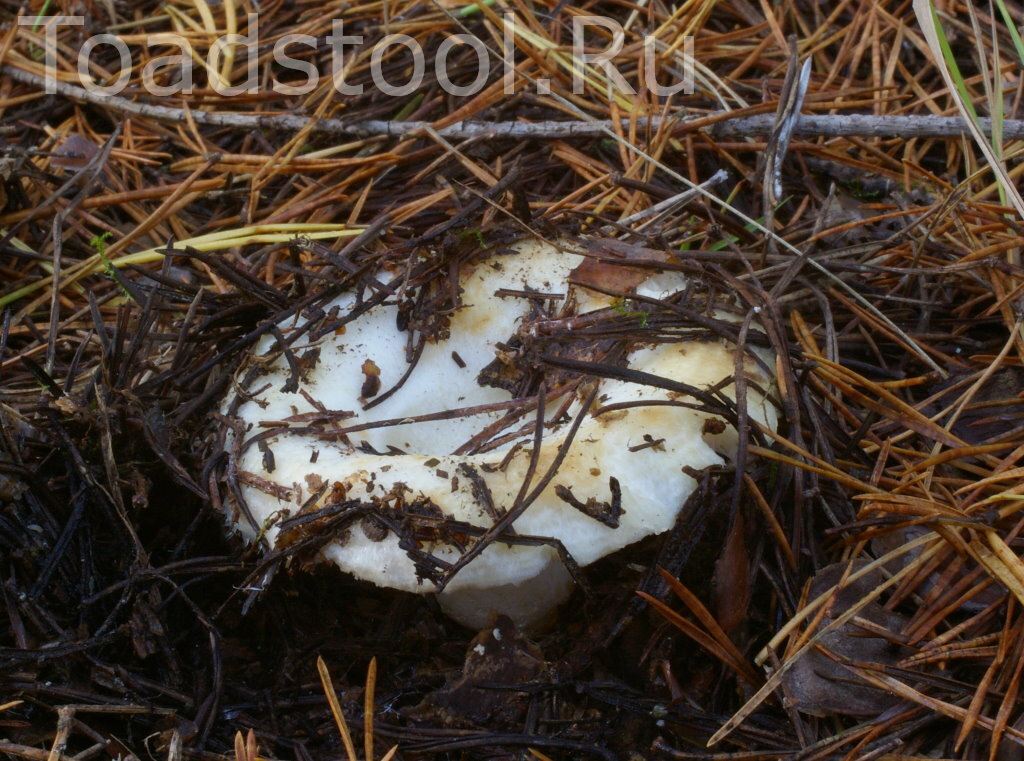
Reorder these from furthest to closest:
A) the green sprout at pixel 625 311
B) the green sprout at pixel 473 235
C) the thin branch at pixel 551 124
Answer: the thin branch at pixel 551 124, the green sprout at pixel 473 235, the green sprout at pixel 625 311

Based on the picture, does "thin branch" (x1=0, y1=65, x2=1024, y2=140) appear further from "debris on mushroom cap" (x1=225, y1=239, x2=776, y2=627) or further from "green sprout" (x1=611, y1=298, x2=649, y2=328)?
"green sprout" (x1=611, y1=298, x2=649, y2=328)

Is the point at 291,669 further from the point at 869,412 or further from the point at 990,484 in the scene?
the point at 990,484

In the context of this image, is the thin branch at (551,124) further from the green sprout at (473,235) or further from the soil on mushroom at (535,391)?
the green sprout at (473,235)

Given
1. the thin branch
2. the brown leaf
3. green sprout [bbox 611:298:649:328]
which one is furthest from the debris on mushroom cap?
the thin branch

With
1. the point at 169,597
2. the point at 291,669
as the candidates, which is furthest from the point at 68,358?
the point at 291,669

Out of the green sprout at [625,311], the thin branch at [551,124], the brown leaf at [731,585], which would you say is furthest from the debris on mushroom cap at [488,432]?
the thin branch at [551,124]

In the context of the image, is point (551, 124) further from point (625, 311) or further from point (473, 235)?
point (625, 311)
